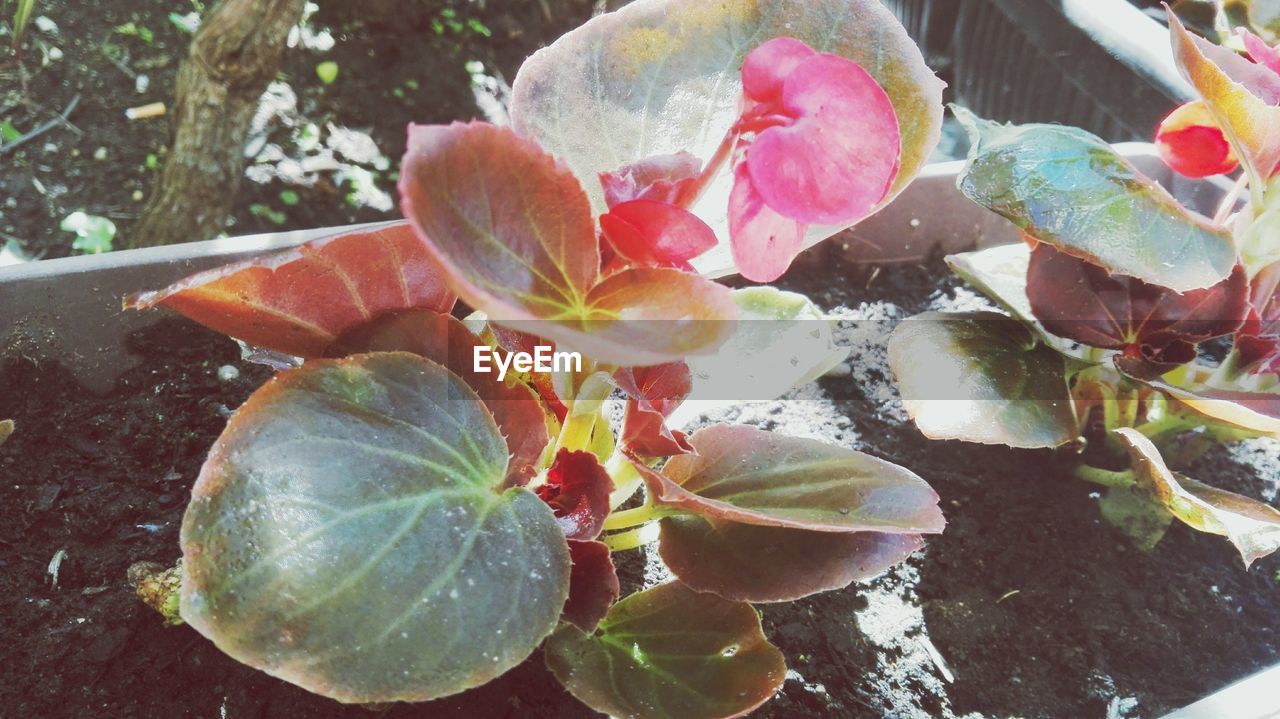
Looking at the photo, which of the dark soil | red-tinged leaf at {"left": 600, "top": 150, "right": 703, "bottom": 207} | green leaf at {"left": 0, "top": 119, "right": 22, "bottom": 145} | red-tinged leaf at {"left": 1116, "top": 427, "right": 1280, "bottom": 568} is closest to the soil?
red-tinged leaf at {"left": 1116, "top": 427, "right": 1280, "bottom": 568}

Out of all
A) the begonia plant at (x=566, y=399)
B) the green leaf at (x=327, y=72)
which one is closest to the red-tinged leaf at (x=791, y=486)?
the begonia plant at (x=566, y=399)

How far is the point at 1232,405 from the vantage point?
638mm

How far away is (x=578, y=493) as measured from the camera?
0.54m

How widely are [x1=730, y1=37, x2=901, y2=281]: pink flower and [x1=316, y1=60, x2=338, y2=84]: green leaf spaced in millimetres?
1220

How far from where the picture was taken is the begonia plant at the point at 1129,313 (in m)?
0.62

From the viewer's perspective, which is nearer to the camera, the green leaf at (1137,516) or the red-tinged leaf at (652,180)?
the red-tinged leaf at (652,180)

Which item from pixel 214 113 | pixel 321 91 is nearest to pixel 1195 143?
pixel 214 113

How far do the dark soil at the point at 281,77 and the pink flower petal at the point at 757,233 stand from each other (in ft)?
3.13

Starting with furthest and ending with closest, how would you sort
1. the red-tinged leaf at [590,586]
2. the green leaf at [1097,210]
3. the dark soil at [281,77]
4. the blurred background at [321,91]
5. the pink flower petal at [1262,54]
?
the dark soil at [281,77] < the blurred background at [321,91] < the pink flower petal at [1262,54] < the green leaf at [1097,210] < the red-tinged leaf at [590,586]

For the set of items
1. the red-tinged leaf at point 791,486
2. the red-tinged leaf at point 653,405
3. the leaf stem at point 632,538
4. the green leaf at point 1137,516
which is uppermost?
the red-tinged leaf at point 653,405

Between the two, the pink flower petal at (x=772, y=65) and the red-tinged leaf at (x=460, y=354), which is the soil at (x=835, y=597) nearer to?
the red-tinged leaf at (x=460, y=354)

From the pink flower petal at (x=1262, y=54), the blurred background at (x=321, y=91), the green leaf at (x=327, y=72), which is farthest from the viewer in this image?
the green leaf at (x=327, y=72)

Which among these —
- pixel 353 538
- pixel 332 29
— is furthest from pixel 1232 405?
pixel 332 29

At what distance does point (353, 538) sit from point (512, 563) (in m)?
0.07
